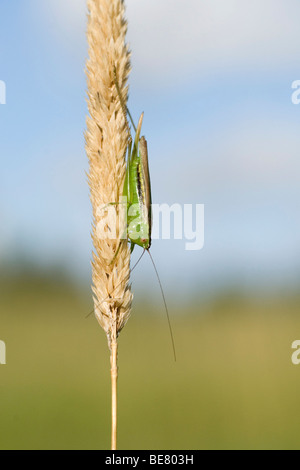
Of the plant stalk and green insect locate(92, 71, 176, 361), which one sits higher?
green insect locate(92, 71, 176, 361)

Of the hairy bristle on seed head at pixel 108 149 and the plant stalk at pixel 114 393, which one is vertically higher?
the hairy bristle on seed head at pixel 108 149

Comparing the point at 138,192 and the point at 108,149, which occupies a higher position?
the point at 108,149

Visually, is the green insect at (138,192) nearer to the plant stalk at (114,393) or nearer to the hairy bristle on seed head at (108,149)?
the hairy bristle on seed head at (108,149)

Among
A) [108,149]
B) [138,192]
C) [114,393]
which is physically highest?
[108,149]

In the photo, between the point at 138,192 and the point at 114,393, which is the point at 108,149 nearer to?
the point at 138,192

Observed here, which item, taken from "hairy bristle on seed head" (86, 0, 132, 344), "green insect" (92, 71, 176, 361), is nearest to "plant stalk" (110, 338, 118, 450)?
"hairy bristle on seed head" (86, 0, 132, 344)

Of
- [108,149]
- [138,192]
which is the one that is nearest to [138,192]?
[138,192]

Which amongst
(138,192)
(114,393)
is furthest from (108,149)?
(114,393)

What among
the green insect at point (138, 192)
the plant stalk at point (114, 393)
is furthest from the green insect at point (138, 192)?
the plant stalk at point (114, 393)

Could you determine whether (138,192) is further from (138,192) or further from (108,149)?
(108,149)

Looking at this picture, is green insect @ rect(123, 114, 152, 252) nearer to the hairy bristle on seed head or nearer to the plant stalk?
the hairy bristle on seed head
